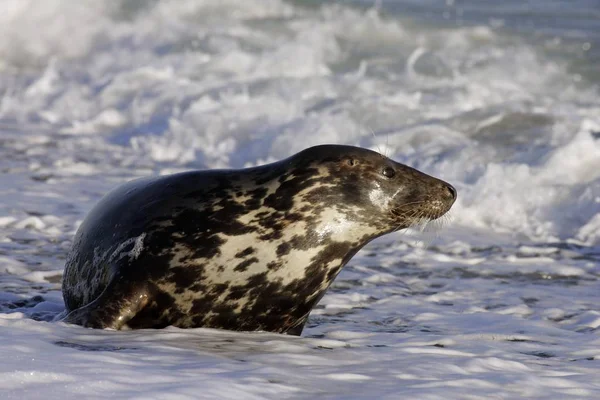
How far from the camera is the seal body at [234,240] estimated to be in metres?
4.51

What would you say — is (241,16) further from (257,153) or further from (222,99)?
(257,153)

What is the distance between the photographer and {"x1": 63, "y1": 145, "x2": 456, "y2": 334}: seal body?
177 inches

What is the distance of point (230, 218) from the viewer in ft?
15.3

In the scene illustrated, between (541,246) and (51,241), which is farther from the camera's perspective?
(541,246)

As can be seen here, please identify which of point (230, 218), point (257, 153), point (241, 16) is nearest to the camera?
point (230, 218)

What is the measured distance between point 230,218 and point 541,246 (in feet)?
11.0

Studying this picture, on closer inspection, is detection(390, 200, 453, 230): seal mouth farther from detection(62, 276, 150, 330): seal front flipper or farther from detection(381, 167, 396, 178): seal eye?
detection(62, 276, 150, 330): seal front flipper

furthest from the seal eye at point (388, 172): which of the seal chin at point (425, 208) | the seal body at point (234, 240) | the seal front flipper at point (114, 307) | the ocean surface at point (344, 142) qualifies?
the seal front flipper at point (114, 307)

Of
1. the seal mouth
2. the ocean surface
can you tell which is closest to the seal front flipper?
the ocean surface

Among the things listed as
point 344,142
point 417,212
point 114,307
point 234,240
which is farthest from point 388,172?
point 344,142

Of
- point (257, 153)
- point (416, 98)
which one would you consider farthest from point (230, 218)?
point (416, 98)

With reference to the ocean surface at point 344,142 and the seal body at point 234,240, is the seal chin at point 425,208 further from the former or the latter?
the ocean surface at point 344,142

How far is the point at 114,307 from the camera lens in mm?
4340

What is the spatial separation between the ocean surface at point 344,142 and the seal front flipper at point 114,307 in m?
0.11
